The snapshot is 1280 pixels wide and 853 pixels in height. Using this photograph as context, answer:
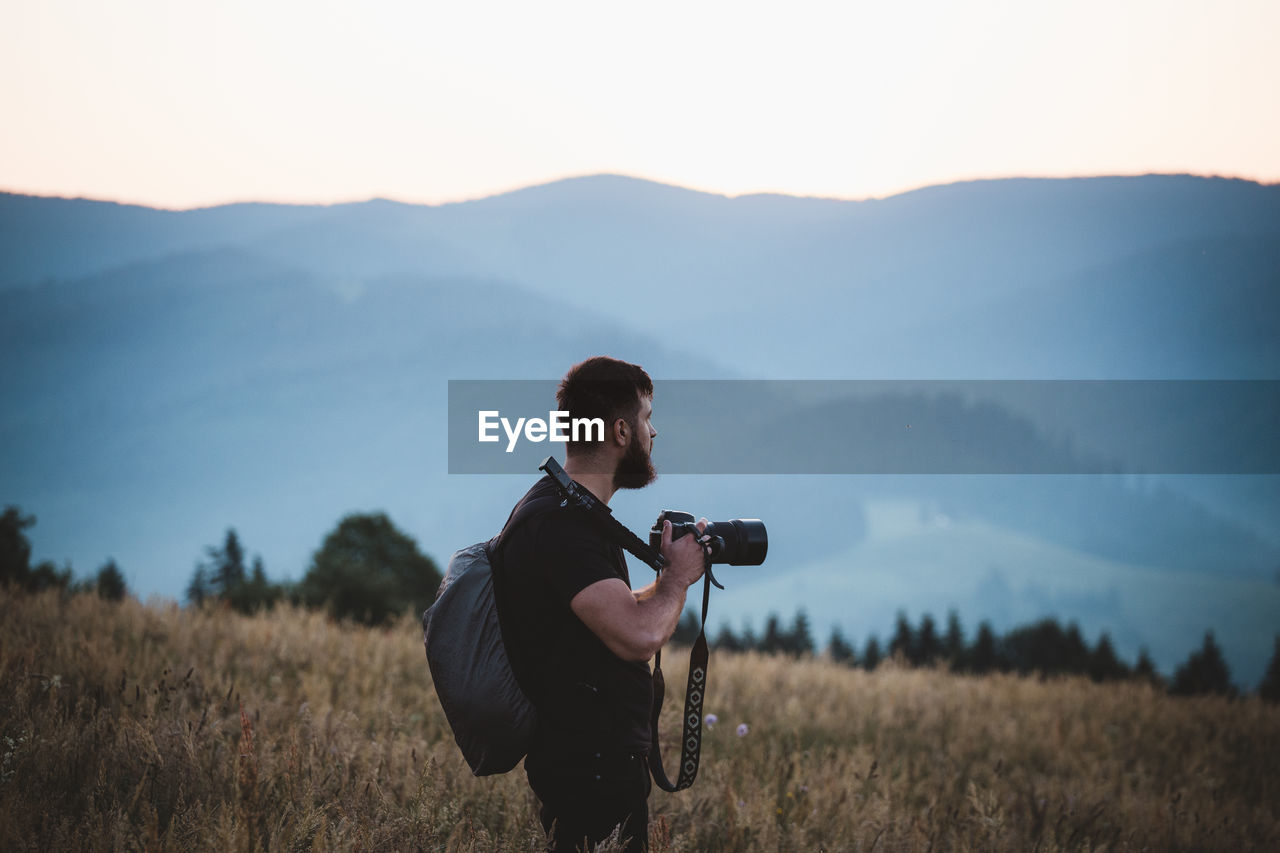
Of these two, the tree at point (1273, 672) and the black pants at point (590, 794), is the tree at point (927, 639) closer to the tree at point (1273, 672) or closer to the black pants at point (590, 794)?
the tree at point (1273, 672)

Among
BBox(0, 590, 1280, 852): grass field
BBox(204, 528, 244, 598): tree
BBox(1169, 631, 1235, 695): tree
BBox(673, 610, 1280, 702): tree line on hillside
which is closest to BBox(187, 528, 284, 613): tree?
BBox(204, 528, 244, 598): tree

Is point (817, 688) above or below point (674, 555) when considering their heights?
below

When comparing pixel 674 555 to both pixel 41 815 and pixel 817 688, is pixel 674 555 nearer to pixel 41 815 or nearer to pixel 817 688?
pixel 41 815

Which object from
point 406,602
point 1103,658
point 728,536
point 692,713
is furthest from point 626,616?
point 1103,658

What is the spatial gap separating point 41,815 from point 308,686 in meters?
3.28

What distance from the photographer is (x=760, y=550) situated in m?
3.38

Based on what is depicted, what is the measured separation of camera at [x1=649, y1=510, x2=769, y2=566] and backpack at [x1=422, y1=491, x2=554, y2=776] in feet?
1.79

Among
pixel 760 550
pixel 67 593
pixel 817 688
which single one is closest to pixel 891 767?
pixel 817 688

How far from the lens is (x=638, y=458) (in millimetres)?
3158

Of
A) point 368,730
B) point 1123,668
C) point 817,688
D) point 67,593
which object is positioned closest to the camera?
point 368,730

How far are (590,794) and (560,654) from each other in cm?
55

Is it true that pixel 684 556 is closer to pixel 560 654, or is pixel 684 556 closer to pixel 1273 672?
pixel 560 654

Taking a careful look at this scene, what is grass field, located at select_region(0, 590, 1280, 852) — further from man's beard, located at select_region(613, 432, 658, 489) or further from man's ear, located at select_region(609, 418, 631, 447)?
man's ear, located at select_region(609, 418, 631, 447)

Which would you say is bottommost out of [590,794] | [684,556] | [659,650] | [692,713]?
[590,794]
